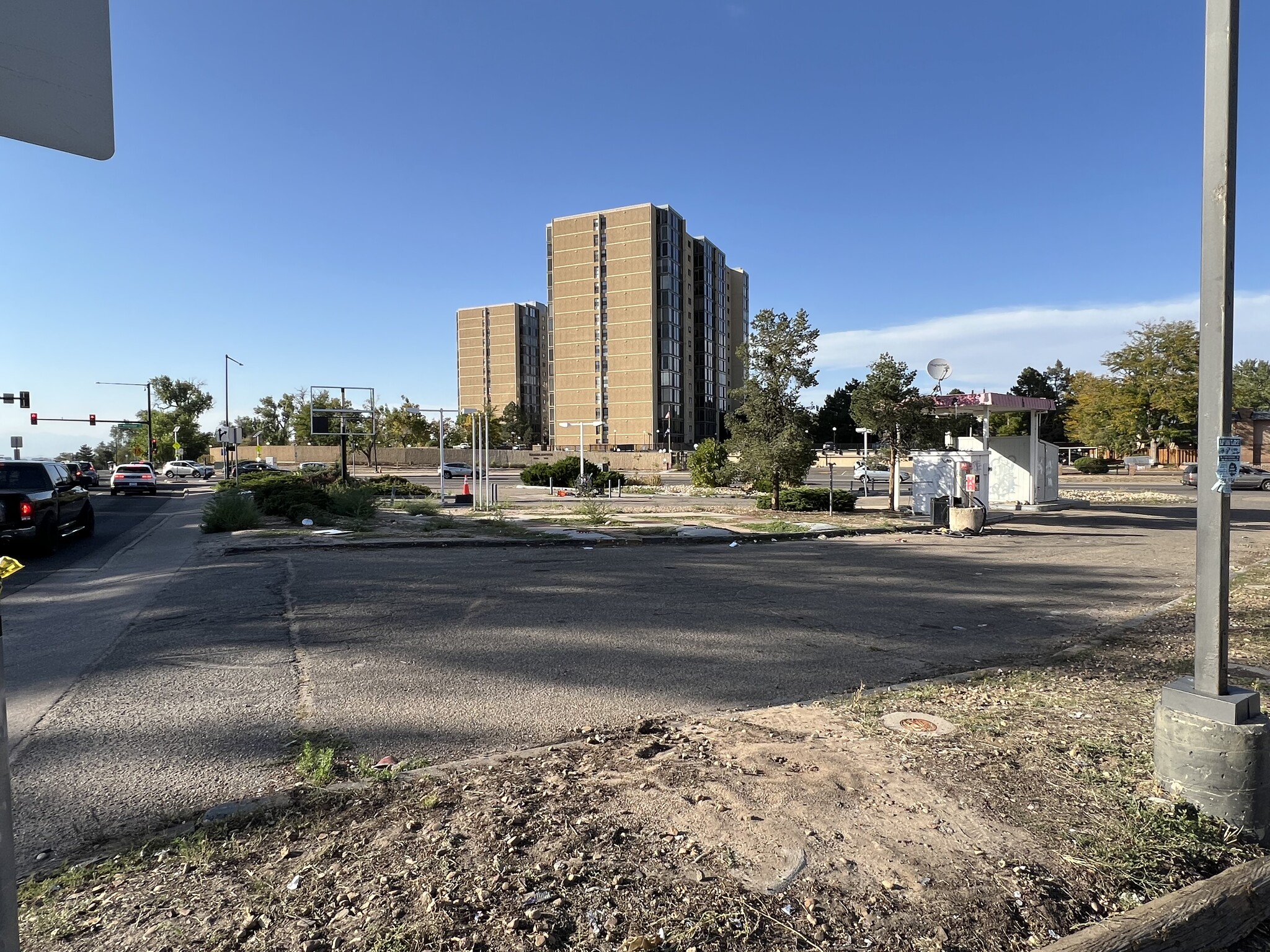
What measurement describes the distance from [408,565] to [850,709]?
27.5ft

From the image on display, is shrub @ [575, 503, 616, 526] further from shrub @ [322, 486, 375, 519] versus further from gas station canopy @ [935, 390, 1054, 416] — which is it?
gas station canopy @ [935, 390, 1054, 416]

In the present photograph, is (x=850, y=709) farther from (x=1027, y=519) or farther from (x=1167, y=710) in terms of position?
(x=1027, y=519)

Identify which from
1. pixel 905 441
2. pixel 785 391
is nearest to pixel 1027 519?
pixel 905 441

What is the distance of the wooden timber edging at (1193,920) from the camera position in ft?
8.81

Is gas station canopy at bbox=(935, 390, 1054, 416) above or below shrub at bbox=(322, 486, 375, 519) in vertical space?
above

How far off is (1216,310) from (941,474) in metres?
18.7

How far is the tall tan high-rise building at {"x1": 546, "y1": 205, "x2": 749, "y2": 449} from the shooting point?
4104 inches

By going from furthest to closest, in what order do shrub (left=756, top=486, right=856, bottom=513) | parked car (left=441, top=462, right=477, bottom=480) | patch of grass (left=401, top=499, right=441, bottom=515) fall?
parked car (left=441, top=462, right=477, bottom=480) → shrub (left=756, top=486, right=856, bottom=513) → patch of grass (left=401, top=499, right=441, bottom=515)

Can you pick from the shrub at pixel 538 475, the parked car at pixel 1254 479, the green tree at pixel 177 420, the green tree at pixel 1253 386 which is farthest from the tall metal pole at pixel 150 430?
the green tree at pixel 1253 386

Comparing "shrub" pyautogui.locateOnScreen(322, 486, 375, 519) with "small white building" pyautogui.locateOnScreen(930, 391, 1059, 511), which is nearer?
"shrub" pyautogui.locateOnScreen(322, 486, 375, 519)

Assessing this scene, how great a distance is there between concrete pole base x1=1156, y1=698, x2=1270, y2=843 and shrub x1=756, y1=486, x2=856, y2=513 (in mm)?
19988

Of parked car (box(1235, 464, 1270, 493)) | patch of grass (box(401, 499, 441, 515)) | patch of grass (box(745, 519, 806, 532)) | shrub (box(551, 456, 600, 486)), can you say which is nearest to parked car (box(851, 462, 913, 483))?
shrub (box(551, 456, 600, 486))

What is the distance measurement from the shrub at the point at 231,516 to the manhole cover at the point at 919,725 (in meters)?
16.1

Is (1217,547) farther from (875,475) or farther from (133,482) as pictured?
(133,482)
